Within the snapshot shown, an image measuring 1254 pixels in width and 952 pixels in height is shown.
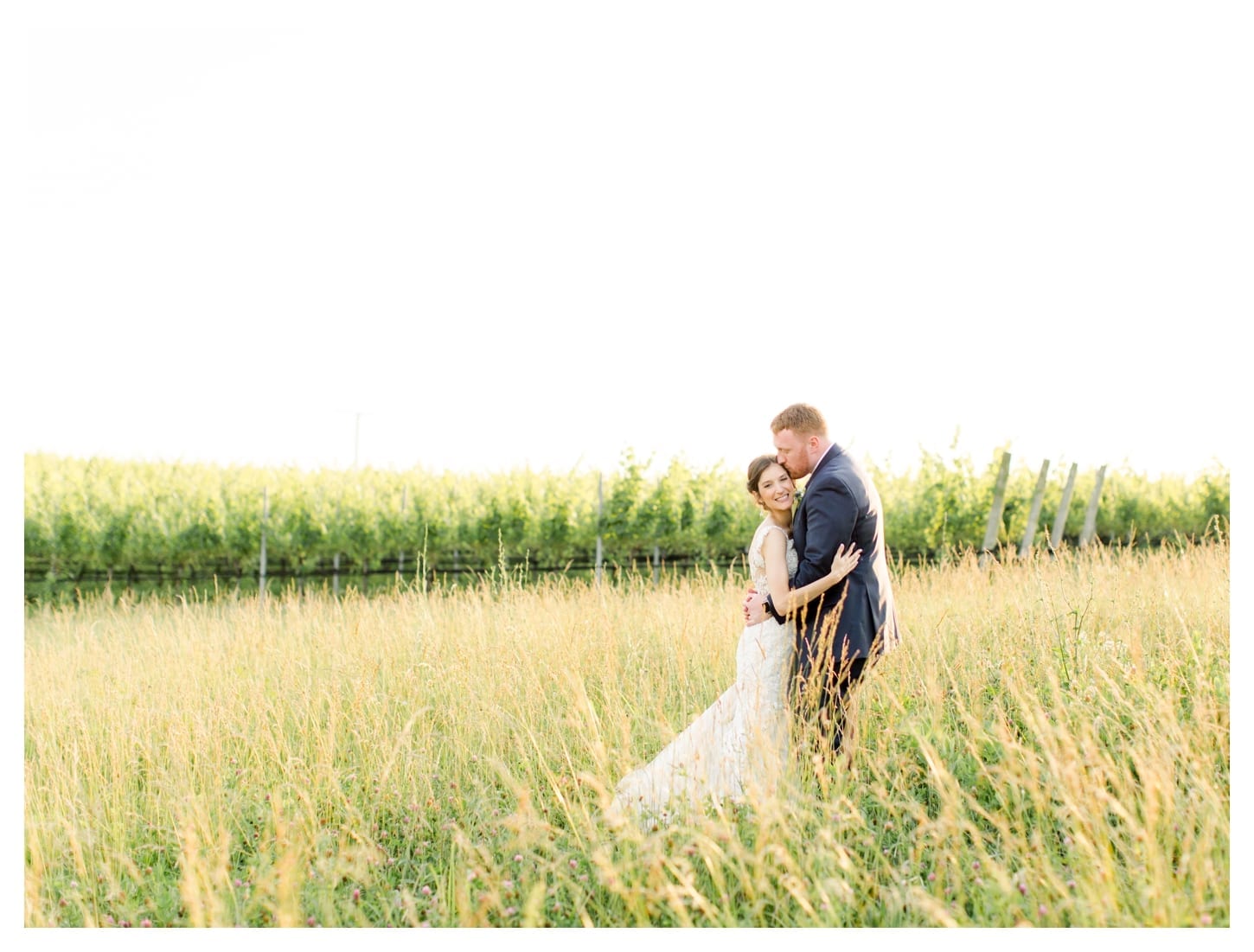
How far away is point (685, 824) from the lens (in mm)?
3467

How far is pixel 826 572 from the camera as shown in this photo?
368cm

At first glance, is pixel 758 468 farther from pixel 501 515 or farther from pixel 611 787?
pixel 501 515

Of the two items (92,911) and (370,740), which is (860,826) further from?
(92,911)

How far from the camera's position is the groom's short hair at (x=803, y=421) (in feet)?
12.7

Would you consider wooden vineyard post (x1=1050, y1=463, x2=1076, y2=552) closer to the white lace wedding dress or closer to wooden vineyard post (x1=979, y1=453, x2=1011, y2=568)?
wooden vineyard post (x1=979, y1=453, x2=1011, y2=568)

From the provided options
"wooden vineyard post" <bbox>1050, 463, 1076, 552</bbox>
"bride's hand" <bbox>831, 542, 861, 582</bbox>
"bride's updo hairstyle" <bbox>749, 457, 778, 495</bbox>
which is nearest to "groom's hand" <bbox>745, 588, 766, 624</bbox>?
"bride's hand" <bbox>831, 542, 861, 582</bbox>

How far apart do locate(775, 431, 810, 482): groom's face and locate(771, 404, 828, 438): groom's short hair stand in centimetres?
3

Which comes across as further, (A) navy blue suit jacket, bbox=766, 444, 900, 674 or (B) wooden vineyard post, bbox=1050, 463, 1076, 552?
(B) wooden vineyard post, bbox=1050, 463, 1076, 552

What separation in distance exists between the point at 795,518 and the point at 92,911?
3162 mm

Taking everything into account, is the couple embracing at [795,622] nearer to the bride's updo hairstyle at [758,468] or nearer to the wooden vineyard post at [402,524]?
the bride's updo hairstyle at [758,468]

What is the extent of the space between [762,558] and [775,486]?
317 mm

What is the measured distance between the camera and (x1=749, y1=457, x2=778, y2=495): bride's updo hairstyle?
3889 mm

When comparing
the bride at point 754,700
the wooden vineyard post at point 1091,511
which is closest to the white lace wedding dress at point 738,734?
the bride at point 754,700

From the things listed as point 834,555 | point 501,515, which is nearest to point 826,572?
point 834,555
